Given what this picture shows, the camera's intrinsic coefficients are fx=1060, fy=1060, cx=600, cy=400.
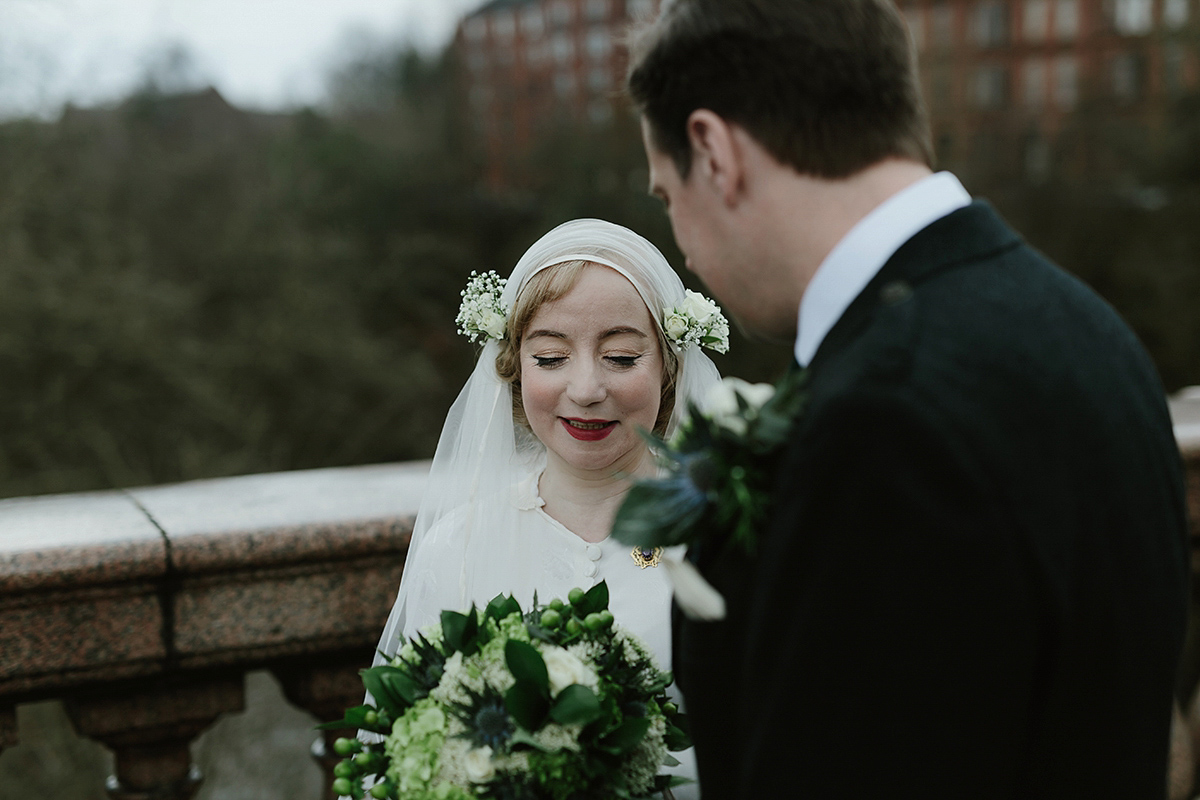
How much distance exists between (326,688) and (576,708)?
1653 millimetres

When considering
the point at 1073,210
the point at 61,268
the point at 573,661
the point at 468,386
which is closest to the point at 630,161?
the point at 1073,210

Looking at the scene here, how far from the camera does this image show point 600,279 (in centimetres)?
262

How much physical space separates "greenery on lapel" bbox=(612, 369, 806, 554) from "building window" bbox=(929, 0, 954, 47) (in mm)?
19004

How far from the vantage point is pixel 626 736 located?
6.19 ft

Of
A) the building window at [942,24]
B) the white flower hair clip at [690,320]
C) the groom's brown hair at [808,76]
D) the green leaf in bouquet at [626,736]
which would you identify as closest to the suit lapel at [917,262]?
the groom's brown hair at [808,76]

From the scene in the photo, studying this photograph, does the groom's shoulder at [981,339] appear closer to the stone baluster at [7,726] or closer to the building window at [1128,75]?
the stone baluster at [7,726]

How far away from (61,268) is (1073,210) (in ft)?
44.2

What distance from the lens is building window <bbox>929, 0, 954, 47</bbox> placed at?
18.7 m

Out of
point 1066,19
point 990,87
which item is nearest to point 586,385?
point 990,87

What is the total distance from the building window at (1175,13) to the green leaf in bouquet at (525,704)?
16757 mm

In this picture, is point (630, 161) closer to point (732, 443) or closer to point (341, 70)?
point (341, 70)

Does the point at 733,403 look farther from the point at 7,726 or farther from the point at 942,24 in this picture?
the point at 942,24

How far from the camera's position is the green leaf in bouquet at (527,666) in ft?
5.89

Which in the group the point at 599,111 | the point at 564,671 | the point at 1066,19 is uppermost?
the point at 1066,19
